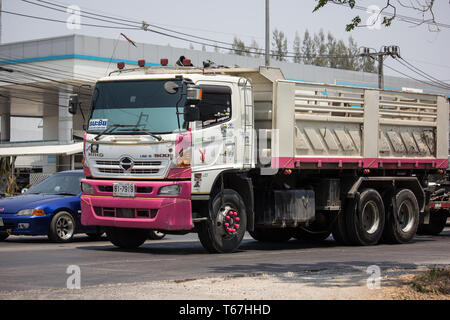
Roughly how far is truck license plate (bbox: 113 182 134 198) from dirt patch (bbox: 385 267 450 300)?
5284mm

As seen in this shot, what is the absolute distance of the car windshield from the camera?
17.8m

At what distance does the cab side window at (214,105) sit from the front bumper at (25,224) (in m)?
4.66

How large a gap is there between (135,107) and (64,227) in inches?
169

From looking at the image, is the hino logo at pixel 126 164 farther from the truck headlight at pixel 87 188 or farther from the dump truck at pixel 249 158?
the truck headlight at pixel 87 188

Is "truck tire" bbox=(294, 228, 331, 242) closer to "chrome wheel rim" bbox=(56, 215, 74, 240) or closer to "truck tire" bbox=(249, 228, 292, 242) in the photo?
"truck tire" bbox=(249, 228, 292, 242)

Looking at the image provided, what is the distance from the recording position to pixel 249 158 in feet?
48.3

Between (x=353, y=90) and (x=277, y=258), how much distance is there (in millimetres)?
4872

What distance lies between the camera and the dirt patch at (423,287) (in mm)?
8641

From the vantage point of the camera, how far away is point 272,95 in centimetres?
1515

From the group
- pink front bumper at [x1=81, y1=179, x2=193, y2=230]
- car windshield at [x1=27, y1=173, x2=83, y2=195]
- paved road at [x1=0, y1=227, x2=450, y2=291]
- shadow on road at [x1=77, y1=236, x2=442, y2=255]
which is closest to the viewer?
paved road at [x1=0, y1=227, x2=450, y2=291]

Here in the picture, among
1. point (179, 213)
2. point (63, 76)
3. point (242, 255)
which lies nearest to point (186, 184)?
point (179, 213)

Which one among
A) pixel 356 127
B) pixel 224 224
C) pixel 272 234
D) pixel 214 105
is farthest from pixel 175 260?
pixel 356 127

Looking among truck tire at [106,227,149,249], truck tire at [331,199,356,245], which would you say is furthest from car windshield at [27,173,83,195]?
truck tire at [331,199,356,245]
